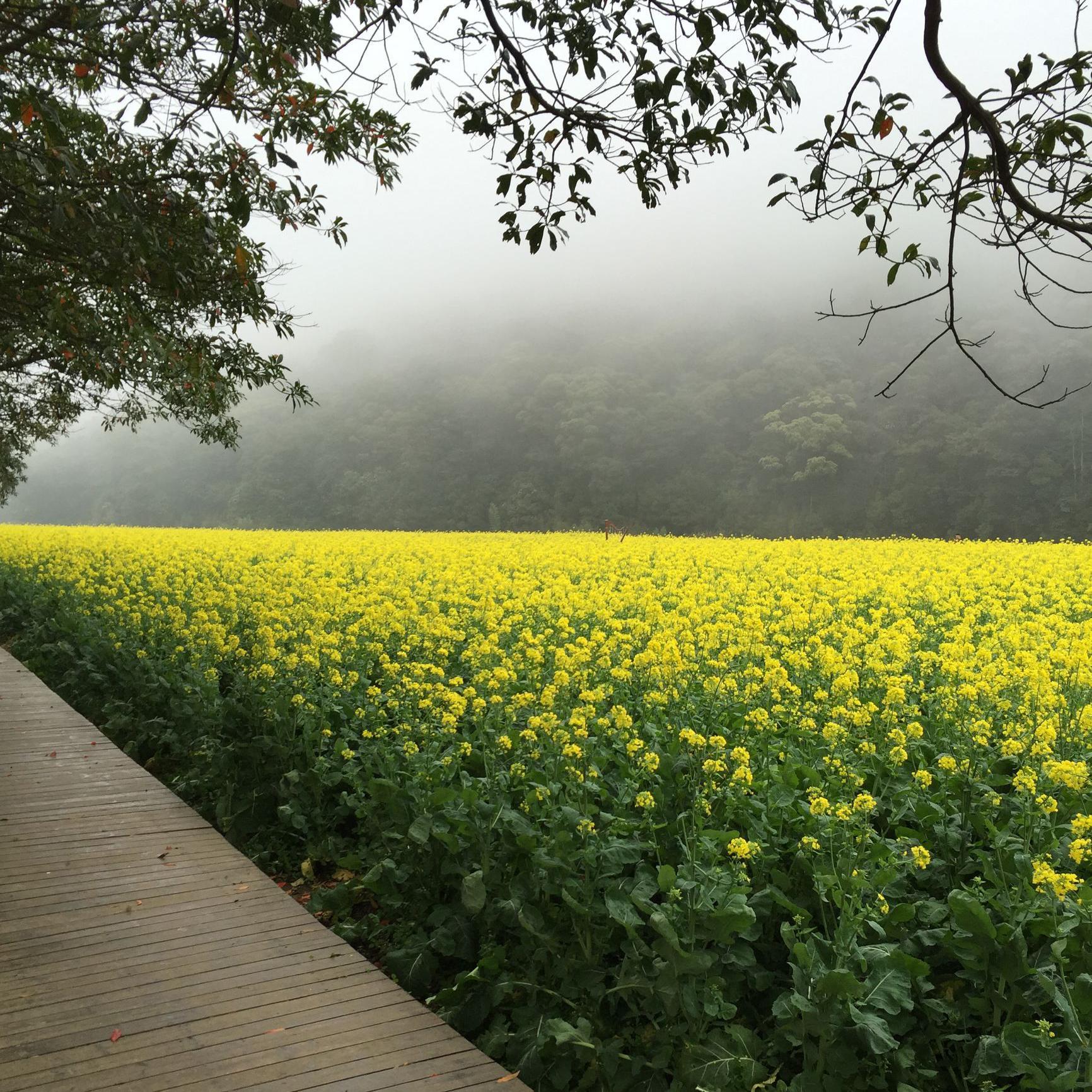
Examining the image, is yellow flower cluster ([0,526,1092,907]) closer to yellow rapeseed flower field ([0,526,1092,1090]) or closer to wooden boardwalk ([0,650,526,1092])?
yellow rapeseed flower field ([0,526,1092,1090])

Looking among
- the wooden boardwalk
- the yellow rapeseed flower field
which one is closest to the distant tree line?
the yellow rapeseed flower field

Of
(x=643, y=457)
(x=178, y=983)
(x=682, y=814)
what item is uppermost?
(x=643, y=457)

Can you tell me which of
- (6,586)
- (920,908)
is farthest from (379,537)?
(920,908)

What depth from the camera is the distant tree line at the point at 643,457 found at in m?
51.6

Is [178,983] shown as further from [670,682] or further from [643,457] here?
[643,457]

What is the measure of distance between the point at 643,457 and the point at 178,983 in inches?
2527

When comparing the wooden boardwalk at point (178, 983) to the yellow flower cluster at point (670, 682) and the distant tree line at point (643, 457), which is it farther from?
the distant tree line at point (643, 457)

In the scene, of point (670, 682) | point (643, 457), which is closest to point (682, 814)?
point (670, 682)

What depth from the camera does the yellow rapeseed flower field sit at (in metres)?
2.98

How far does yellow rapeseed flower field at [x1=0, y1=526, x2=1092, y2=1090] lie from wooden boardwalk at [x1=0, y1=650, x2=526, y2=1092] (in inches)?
15.9

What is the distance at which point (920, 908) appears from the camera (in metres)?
3.35

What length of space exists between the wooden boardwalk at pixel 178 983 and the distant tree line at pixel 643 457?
159ft

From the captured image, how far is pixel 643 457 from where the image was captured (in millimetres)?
66500

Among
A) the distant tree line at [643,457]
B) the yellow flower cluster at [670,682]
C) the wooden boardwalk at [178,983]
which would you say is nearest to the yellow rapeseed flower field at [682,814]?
the yellow flower cluster at [670,682]
